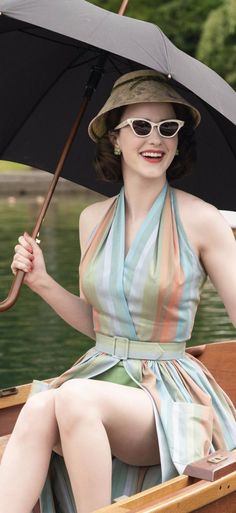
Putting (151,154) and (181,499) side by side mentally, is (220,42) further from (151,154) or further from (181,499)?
(181,499)

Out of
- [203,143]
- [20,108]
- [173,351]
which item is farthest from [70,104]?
[173,351]

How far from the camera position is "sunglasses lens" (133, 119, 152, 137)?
11.7 feet

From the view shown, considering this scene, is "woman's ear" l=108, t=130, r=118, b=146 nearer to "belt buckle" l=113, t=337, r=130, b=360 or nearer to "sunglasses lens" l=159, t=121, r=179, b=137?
"sunglasses lens" l=159, t=121, r=179, b=137

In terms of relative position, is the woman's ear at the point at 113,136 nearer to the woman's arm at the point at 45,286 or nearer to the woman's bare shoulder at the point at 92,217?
the woman's bare shoulder at the point at 92,217

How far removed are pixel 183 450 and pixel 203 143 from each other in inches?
40.7

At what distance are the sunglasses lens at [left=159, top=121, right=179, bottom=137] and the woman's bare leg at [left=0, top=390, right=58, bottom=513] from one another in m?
0.76

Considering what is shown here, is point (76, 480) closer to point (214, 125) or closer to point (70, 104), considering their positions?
point (214, 125)

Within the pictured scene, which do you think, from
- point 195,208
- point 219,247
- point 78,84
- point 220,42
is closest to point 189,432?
point 219,247

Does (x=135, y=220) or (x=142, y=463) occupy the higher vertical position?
(x=135, y=220)

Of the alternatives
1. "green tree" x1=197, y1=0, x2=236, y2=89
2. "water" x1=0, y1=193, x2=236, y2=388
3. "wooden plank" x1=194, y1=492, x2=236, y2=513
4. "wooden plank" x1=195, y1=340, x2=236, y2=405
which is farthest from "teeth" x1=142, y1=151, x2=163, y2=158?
"green tree" x1=197, y1=0, x2=236, y2=89

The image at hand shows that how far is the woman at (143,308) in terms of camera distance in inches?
132

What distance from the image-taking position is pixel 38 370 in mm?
8414

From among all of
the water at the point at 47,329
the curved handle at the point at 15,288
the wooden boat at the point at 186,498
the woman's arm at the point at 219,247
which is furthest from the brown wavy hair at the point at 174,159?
the water at the point at 47,329

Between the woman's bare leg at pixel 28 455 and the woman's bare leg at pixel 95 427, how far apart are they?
0.06 metres
